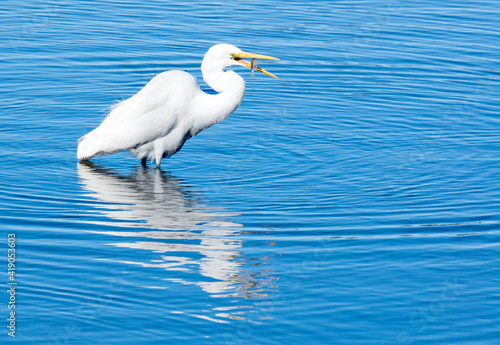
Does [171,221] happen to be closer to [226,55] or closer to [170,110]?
[170,110]

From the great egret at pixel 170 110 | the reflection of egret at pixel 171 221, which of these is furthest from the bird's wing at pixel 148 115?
the reflection of egret at pixel 171 221

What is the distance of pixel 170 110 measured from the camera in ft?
42.6

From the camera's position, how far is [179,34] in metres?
Result: 20.7

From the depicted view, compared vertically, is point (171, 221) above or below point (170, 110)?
below

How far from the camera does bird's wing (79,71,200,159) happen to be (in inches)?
508

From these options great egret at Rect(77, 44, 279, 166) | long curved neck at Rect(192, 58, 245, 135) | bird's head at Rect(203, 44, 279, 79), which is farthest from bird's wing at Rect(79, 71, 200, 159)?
bird's head at Rect(203, 44, 279, 79)

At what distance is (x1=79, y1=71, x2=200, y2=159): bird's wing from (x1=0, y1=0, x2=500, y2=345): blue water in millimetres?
474

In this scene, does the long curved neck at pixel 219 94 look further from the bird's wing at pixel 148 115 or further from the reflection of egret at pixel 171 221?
the reflection of egret at pixel 171 221

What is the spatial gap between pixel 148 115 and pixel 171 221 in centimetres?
270

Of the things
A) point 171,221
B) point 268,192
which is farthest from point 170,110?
point 171,221

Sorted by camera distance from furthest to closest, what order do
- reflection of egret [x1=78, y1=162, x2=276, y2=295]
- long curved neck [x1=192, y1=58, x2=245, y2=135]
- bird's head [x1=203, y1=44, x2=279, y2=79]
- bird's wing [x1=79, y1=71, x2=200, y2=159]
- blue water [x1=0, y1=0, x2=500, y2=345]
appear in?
bird's wing [x1=79, y1=71, x2=200, y2=159] < long curved neck [x1=192, y1=58, x2=245, y2=135] < bird's head [x1=203, y1=44, x2=279, y2=79] < reflection of egret [x1=78, y1=162, x2=276, y2=295] < blue water [x1=0, y1=0, x2=500, y2=345]

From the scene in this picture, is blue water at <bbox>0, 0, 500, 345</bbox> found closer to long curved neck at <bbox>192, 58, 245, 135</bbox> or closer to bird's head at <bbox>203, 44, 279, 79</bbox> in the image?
long curved neck at <bbox>192, 58, 245, 135</bbox>

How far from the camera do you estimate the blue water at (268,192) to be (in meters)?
8.30

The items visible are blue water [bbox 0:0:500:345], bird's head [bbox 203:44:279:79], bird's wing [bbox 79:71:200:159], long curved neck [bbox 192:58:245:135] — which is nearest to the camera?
blue water [bbox 0:0:500:345]
